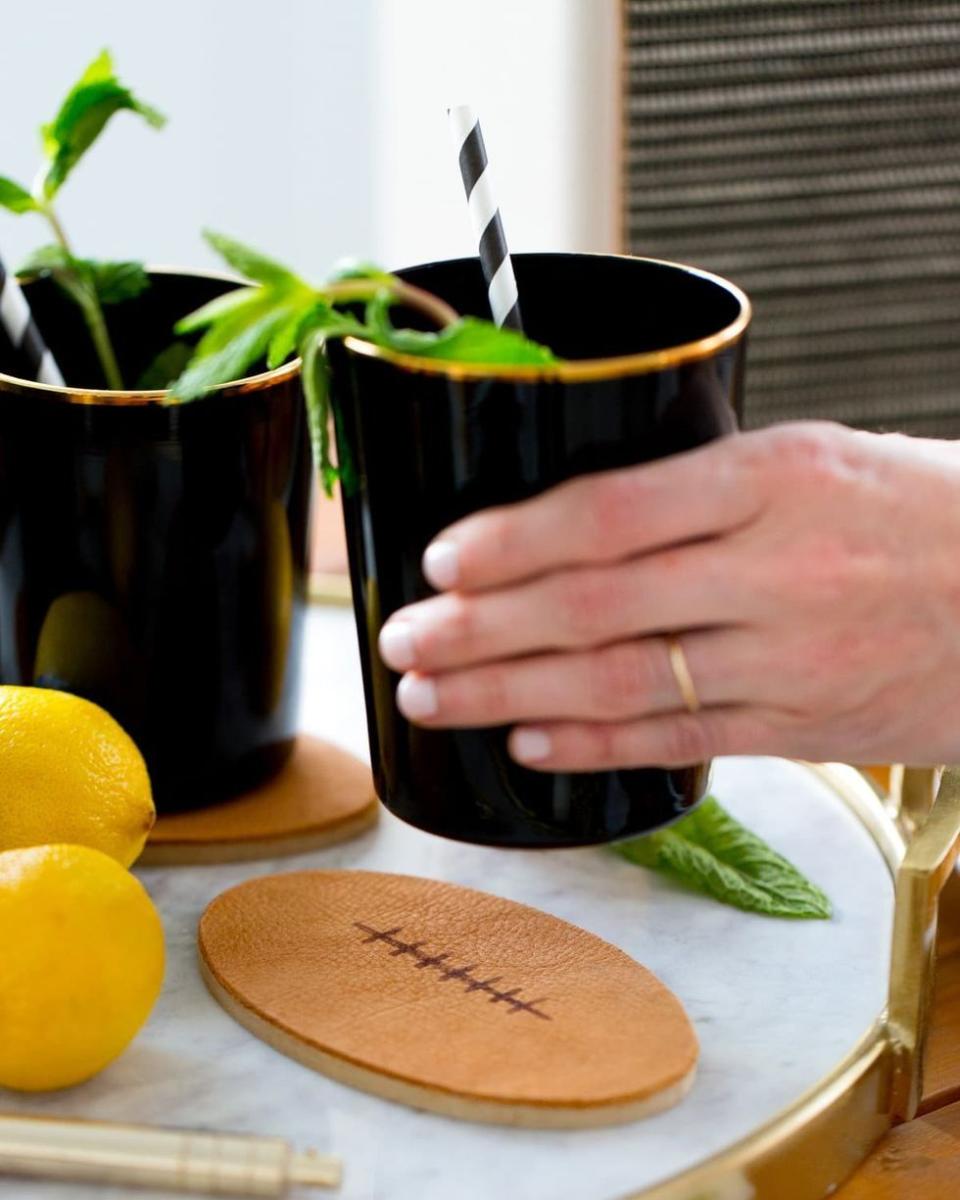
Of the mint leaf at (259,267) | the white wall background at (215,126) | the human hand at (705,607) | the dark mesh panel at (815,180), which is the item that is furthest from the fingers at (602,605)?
the white wall background at (215,126)

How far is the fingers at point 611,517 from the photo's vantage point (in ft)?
1.56

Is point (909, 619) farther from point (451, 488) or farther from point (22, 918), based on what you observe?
point (22, 918)

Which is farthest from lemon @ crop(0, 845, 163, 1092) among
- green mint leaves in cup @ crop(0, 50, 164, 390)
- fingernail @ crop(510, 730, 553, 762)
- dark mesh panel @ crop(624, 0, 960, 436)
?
dark mesh panel @ crop(624, 0, 960, 436)

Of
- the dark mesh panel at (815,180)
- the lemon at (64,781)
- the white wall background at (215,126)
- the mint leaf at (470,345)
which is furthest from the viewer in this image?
the white wall background at (215,126)

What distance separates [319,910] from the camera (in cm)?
61

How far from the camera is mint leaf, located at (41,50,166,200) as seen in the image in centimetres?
66

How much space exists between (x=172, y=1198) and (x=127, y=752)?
0.18m

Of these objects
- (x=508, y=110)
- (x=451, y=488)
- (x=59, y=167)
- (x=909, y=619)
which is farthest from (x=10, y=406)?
(x=508, y=110)

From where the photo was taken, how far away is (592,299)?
0.58m

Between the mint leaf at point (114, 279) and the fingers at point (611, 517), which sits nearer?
the fingers at point (611, 517)

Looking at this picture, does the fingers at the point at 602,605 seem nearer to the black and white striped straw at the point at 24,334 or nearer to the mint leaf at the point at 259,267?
the mint leaf at the point at 259,267

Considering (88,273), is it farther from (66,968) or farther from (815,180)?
(815,180)

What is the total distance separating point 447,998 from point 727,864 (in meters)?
0.14

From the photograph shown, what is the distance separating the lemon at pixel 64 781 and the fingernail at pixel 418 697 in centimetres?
13
